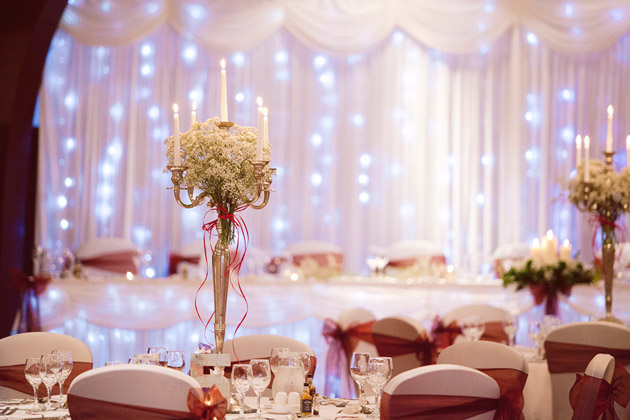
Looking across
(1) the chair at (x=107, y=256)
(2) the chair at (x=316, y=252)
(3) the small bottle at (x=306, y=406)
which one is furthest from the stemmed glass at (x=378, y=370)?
(1) the chair at (x=107, y=256)

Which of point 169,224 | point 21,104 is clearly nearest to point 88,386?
point 21,104

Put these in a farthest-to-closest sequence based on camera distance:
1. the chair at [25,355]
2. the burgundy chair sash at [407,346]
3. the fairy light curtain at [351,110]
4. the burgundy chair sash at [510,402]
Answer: the fairy light curtain at [351,110] → the burgundy chair sash at [407,346] → the chair at [25,355] → the burgundy chair sash at [510,402]

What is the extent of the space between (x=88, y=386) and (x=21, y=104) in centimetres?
594

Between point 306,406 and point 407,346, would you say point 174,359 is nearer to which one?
point 306,406

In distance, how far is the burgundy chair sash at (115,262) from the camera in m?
7.96

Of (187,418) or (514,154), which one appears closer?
(187,418)

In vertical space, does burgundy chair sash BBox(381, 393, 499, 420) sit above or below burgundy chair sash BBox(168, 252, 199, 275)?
below

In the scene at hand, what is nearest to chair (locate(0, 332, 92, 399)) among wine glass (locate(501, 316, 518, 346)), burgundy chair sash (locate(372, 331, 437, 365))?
burgundy chair sash (locate(372, 331, 437, 365))

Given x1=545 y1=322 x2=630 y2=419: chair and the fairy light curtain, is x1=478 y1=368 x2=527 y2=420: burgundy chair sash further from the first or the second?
the fairy light curtain

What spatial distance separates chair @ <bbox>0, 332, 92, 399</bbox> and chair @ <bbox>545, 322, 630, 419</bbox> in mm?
2018

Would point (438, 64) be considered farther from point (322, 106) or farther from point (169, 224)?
point (169, 224)

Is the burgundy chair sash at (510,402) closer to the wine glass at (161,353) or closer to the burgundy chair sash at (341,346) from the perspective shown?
the wine glass at (161,353)

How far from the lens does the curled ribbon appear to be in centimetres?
212

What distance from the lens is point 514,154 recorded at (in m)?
8.74
